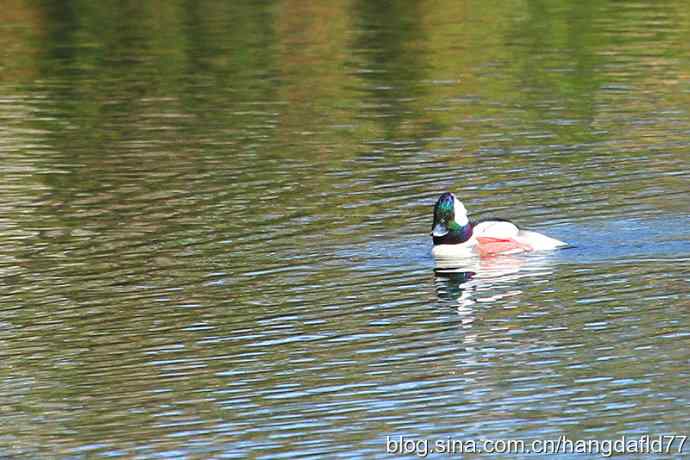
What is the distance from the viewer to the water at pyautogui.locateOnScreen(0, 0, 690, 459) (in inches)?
524

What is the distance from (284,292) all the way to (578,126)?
33.4ft

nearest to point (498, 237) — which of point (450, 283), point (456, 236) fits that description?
point (456, 236)

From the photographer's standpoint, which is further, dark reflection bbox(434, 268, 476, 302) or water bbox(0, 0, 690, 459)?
dark reflection bbox(434, 268, 476, 302)

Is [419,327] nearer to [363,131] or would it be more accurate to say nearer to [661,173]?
[661,173]

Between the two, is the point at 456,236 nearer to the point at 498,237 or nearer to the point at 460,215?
the point at 460,215

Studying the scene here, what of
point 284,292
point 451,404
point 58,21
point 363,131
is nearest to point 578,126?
point 363,131

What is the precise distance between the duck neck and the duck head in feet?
0.03

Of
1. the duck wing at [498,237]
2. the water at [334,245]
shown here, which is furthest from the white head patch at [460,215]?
the water at [334,245]

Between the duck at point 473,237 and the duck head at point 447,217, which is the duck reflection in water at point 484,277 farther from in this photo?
the duck head at point 447,217

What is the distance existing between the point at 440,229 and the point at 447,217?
0.17 metres

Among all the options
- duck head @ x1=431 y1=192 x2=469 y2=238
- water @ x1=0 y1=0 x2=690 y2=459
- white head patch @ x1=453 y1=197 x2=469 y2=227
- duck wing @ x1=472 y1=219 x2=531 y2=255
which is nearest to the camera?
water @ x1=0 y1=0 x2=690 y2=459

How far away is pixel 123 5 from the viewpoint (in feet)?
144

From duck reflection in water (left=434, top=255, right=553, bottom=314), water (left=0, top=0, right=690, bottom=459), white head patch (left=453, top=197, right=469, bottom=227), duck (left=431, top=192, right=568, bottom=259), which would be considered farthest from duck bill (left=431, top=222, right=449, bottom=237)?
water (left=0, top=0, right=690, bottom=459)

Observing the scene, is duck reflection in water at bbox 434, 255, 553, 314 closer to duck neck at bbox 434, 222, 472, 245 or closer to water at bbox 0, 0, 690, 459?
water at bbox 0, 0, 690, 459
